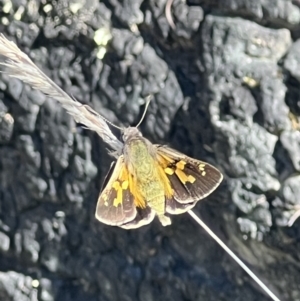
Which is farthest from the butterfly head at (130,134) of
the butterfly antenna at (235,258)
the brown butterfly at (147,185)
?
the butterfly antenna at (235,258)

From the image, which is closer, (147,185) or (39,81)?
(39,81)

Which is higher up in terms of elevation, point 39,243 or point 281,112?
point 281,112

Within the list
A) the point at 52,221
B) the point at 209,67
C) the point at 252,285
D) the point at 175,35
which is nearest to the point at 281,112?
the point at 209,67

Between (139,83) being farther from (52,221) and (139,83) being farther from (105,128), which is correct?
(52,221)

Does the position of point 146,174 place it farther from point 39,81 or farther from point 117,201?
point 39,81

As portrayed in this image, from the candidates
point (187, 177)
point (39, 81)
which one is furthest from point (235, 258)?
point (39, 81)

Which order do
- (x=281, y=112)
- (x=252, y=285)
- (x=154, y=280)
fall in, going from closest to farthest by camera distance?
(x=281, y=112), (x=252, y=285), (x=154, y=280)

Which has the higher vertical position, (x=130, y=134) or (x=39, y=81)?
(x=39, y=81)

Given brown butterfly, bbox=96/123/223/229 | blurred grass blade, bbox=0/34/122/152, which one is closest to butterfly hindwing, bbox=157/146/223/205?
brown butterfly, bbox=96/123/223/229
